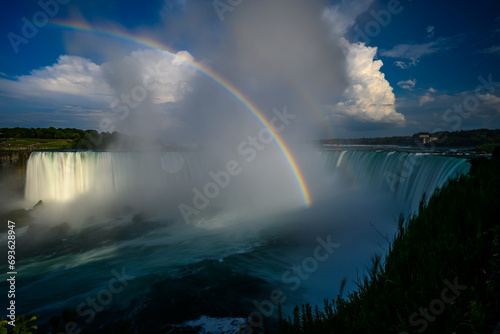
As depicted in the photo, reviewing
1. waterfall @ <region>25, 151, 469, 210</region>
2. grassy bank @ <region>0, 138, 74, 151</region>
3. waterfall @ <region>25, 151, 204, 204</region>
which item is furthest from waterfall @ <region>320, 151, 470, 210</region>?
grassy bank @ <region>0, 138, 74, 151</region>

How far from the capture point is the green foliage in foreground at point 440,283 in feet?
6.38

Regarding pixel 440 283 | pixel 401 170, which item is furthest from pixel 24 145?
pixel 401 170

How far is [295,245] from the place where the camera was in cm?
1263

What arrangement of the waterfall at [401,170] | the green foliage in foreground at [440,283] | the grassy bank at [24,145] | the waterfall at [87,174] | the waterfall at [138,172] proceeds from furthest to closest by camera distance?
the grassy bank at [24,145], the waterfall at [87,174], the waterfall at [138,172], the waterfall at [401,170], the green foliage in foreground at [440,283]

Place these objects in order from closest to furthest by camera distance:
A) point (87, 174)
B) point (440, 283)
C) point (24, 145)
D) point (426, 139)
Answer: point (440, 283)
point (87, 174)
point (24, 145)
point (426, 139)

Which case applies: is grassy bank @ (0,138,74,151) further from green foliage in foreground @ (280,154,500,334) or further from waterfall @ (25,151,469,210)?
green foliage in foreground @ (280,154,500,334)

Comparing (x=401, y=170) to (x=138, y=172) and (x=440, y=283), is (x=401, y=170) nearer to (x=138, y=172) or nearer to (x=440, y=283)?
(x=440, y=283)

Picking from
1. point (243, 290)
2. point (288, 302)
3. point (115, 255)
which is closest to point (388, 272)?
point (288, 302)

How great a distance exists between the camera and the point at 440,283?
7.47ft

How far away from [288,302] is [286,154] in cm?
3123

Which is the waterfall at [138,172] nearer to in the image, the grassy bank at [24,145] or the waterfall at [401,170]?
the waterfall at [401,170]

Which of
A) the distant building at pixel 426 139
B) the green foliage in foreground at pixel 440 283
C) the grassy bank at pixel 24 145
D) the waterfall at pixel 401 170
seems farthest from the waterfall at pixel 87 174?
the distant building at pixel 426 139

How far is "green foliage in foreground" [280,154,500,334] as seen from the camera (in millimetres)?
1945

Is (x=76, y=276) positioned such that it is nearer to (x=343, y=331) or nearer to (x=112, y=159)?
(x=343, y=331)
